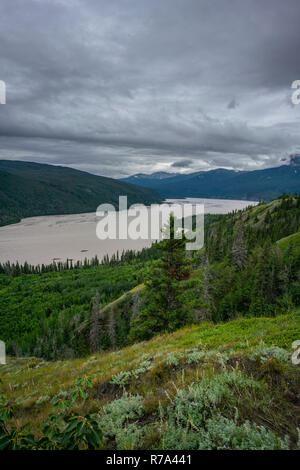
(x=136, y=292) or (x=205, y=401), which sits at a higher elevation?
(x=205, y=401)

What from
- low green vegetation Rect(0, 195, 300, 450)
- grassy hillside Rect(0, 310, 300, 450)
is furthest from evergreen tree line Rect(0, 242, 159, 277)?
grassy hillside Rect(0, 310, 300, 450)

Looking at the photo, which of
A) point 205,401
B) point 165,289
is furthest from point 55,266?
point 205,401

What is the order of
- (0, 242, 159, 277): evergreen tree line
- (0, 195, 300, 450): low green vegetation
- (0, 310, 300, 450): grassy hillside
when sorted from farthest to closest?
(0, 242, 159, 277): evergreen tree line, (0, 310, 300, 450): grassy hillside, (0, 195, 300, 450): low green vegetation

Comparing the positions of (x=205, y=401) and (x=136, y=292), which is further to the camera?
(x=136, y=292)

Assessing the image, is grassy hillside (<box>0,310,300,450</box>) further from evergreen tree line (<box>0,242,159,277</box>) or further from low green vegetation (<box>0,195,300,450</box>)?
evergreen tree line (<box>0,242,159,277</box>)

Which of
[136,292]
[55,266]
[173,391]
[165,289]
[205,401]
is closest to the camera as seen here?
[205,401]

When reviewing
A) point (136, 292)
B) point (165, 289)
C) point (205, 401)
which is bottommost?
point (136, 292)

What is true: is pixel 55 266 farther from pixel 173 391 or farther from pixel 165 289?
pixel 173 391

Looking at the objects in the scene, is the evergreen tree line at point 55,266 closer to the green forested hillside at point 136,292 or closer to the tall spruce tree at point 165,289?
the green forested hillside at point 136,292

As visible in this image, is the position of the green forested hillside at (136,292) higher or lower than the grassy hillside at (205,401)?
lower

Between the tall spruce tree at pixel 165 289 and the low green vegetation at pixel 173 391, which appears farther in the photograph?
the tall spruce tree at pixel 165 289

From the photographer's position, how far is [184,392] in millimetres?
4418

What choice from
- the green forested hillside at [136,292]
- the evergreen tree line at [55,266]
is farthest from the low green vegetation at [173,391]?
the evergreen tree line at [55,266]
